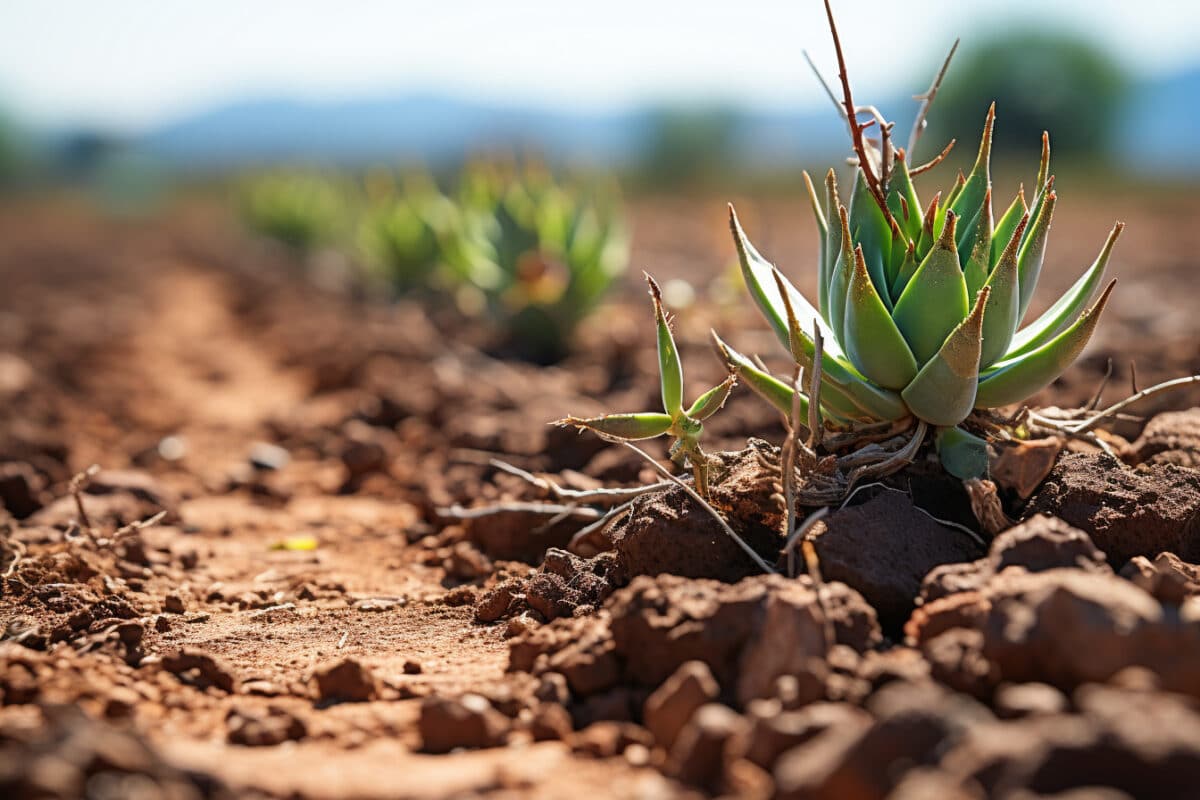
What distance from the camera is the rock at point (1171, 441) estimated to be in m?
2.35

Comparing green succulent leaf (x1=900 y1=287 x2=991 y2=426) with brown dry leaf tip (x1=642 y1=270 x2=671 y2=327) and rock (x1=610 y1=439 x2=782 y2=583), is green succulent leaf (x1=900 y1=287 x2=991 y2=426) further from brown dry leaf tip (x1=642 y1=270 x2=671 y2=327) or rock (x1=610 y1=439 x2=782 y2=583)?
brown dry leaf tip (x1=642 y1=270 x2=671 y2=327)

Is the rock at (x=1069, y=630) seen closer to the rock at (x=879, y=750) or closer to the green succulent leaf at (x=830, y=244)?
the rock at (x=879, y=750)

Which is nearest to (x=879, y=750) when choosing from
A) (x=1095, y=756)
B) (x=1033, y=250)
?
(x=1095, y=756)

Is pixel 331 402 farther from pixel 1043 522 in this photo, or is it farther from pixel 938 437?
pixel 1043 522

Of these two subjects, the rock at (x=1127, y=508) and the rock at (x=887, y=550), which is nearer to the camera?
the rock at (x=887, y=550)

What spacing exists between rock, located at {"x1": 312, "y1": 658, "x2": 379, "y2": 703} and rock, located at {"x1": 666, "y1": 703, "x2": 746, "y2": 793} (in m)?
0.58

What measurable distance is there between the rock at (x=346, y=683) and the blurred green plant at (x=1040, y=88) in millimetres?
32128

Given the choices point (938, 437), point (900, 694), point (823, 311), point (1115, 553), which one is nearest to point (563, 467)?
point (823, 311)

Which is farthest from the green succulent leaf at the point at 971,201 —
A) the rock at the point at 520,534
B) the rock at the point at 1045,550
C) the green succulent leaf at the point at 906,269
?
the rock at the point at 520,534

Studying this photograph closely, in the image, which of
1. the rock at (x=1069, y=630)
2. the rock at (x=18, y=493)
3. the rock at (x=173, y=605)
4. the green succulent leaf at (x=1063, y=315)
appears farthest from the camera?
the rock at (x=18, y=493)

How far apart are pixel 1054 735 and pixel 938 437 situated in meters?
1.03

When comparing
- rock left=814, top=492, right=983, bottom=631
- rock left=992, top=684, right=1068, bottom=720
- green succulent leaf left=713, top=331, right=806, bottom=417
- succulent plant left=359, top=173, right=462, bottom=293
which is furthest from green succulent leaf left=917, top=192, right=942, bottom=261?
succulent plant left=359, top=173, right=462, bottom=293

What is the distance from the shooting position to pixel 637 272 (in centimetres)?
866

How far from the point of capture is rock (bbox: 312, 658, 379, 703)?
5.63ft
